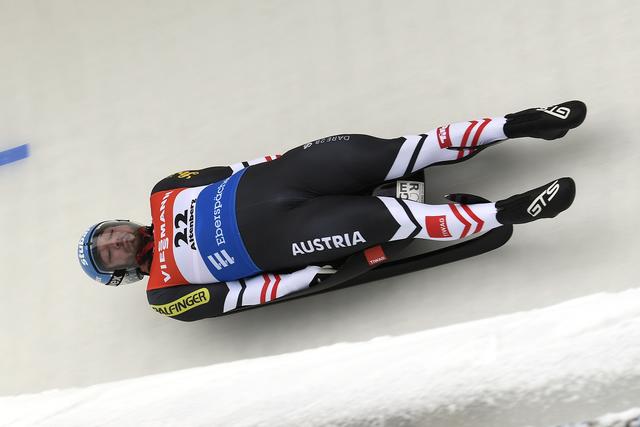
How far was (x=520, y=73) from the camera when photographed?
3.71 m

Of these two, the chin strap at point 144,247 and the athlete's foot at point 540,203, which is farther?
the chin strap at point 144,247

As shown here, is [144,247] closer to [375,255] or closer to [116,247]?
[116,247]

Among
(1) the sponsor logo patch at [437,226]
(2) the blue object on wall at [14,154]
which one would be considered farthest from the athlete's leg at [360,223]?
(2) the blue object on wall at [14,154]

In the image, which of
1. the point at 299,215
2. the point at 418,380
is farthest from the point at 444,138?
the point at 418,380

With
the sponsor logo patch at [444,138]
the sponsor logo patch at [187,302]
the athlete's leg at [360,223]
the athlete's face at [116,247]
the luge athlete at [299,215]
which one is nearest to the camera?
the athlete's leg at [360,223]

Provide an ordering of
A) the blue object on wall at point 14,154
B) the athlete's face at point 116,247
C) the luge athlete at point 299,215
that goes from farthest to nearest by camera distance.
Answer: the blue object on wall at point 14,154
the athlete's face at point 116,247
the luge athlete at point 299,215

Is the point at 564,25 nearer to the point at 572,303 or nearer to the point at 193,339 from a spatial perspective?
the point at 572,303

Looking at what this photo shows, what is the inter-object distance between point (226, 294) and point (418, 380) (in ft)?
3.28

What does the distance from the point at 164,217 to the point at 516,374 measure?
6.09 ft

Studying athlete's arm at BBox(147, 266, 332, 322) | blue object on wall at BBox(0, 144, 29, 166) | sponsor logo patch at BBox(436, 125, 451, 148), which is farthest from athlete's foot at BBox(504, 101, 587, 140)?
blue object on wall at BBox(0, 144, 29, 166)

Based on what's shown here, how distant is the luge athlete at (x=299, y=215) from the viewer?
3197mm

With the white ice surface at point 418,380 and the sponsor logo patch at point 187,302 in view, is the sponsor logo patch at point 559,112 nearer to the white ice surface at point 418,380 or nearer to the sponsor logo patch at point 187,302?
the white ice surface at point 418,380

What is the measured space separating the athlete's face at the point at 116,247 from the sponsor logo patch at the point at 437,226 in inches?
62.5

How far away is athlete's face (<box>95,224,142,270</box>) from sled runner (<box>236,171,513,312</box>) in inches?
33.2
